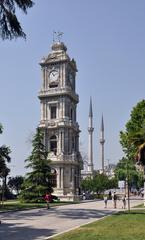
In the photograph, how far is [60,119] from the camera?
284 ft

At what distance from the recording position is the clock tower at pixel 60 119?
277 feet

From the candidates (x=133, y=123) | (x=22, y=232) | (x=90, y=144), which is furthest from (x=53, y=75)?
(x=22, y=232)

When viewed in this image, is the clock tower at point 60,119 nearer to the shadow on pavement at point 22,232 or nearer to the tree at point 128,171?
the tree at point 128,171

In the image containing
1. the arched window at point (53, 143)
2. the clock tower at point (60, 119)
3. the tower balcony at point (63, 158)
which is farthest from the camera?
the arched window at point (53, 143)

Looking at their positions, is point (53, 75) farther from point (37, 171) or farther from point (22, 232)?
point (22, 232)

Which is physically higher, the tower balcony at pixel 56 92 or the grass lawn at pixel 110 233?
the tower balcony at pixel 56 92

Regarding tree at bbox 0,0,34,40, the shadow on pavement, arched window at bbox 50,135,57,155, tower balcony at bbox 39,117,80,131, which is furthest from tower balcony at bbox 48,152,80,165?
tree at bbox 0,0,34,40

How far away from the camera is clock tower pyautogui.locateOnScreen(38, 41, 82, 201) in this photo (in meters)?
84.3

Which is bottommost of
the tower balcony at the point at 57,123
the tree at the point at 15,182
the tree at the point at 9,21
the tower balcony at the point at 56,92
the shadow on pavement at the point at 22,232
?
the shadow on pavement at the point at 22,232

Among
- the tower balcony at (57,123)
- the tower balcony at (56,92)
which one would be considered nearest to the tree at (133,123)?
the tower balcony at (57,123)

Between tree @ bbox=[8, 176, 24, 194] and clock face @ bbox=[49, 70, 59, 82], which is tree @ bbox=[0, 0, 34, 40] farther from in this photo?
tree @ bbox=[8, 176, 24, 194]

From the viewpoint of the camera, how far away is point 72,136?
89.5 m

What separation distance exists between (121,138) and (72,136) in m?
39.2

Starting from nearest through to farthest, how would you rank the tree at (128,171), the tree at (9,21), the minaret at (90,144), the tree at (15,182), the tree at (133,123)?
the tree at (9,21)
the tree at (133,123)
the tree at (128,171)
the tree at (15,182)
the minaret at (90,144)
